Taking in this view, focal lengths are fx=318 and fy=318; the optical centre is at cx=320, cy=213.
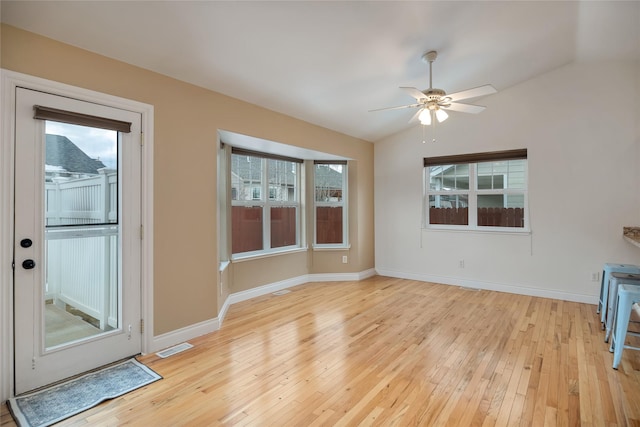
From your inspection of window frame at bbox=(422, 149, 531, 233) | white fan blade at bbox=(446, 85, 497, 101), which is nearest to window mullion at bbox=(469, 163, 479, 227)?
window frame at bbox=(422, 149, 531, 233)

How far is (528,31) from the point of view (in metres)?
3.31

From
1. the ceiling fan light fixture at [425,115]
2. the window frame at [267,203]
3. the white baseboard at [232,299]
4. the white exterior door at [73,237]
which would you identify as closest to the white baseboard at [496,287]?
the white baseboard at [232,299]

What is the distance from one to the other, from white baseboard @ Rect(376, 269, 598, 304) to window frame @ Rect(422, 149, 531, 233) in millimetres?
834

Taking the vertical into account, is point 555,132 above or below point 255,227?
above

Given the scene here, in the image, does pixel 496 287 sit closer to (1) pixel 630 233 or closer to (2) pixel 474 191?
(2) pixel 474 191

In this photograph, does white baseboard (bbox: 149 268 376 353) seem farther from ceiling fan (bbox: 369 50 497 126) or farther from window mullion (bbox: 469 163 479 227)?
ceiling fan (bbox: 369 50 497 126)

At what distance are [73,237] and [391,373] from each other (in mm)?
2681

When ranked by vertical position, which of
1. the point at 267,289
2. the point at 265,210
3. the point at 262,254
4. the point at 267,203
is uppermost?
the point at 267,203

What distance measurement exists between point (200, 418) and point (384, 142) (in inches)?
201

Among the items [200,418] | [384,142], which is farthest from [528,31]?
[200,418]

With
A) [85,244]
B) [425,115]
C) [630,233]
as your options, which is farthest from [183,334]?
[630,233]

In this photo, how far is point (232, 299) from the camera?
169 inches

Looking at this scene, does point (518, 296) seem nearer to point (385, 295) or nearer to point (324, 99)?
point (385, 295)

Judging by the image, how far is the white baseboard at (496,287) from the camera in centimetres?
431
